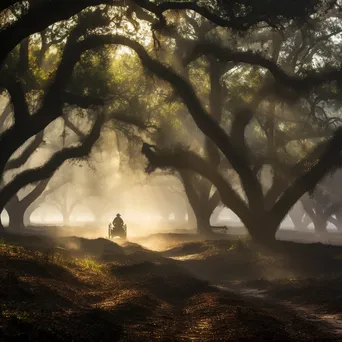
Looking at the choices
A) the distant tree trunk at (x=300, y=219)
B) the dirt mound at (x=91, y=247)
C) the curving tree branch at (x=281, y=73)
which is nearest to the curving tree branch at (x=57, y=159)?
the dirt mound at (x=91, y=247)

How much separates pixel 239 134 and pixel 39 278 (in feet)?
45.8

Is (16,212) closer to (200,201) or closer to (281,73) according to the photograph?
(200,201)

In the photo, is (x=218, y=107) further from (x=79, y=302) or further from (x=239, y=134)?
Answer: (x=79, y=302)

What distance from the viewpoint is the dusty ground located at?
20.0 ft

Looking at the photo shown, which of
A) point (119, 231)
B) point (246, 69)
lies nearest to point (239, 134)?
point (246, 69)

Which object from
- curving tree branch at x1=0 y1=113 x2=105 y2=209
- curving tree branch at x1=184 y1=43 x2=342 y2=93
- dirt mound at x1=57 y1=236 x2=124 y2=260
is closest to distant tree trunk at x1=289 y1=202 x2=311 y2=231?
dirt mound at x1=57 y1=236 x2=124 y2=260

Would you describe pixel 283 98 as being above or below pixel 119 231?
above

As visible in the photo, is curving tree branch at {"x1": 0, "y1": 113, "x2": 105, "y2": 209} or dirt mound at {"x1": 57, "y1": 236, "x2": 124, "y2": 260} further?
curving tree branch at {"x1": 0, "y1": 113, "x2": 105, "y2": 209}

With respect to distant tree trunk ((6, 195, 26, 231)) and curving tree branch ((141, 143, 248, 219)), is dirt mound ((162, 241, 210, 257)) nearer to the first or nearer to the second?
curving tree branch ((141, 143, 248, 219))

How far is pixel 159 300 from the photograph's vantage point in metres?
9.78

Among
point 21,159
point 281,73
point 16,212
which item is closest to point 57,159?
point 21,159

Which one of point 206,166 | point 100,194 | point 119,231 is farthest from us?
point 100,194

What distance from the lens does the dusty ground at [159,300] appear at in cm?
609

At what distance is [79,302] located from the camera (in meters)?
8.10
